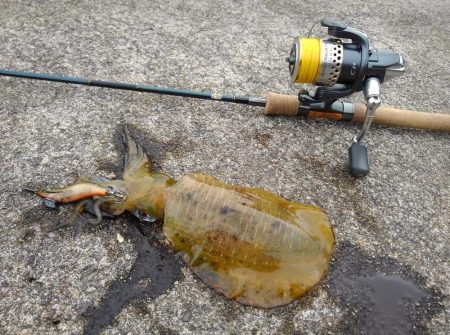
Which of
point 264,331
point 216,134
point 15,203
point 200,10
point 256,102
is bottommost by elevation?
point 264,331

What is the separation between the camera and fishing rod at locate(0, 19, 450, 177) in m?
3.06

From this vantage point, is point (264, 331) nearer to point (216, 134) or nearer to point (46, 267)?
point (46, 267)

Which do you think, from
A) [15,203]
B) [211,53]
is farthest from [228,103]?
[15,203]

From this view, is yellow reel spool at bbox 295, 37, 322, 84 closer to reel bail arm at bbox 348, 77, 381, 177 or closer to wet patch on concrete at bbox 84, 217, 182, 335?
reel bail arm at bbox 348, 77, 381, 177

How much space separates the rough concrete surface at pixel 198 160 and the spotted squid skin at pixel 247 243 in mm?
96

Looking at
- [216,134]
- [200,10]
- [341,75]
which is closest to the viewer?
[341,75]

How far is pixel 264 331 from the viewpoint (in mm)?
2475

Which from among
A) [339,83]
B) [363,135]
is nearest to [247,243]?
[363,135]

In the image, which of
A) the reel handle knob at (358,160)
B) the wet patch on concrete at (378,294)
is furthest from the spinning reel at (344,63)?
the wet patch on concrete at (378,294)

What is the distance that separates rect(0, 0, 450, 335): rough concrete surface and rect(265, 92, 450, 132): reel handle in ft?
0.34

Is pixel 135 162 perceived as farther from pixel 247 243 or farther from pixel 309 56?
pixel 309 56

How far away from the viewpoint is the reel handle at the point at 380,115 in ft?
12.0

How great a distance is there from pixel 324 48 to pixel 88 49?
8.24ft

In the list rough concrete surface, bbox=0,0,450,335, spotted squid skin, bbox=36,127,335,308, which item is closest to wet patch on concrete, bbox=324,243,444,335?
rough concrete surface, bbox=0,0,450,335
